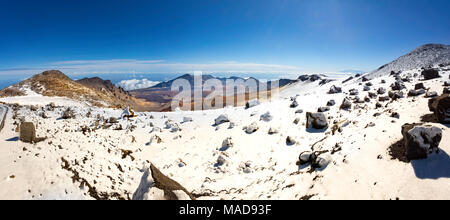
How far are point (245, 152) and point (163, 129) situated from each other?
7907 millimetres

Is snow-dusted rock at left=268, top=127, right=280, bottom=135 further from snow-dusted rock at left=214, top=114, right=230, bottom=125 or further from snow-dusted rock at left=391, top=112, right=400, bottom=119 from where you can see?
snow-dusted rock at left=391, top=112, right=400, bottom=119

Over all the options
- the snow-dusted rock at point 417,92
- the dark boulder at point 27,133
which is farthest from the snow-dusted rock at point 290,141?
the dark boulder at point 27,133

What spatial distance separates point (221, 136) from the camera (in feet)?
41.3

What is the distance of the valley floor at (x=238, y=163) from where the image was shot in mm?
4496

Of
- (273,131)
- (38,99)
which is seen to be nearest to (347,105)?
(273,131)

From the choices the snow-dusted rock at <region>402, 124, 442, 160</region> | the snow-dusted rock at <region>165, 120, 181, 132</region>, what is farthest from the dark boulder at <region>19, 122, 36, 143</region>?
the snow-dusted rock at <region>402, 124, 442, 160</region>

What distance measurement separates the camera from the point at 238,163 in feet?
30.3

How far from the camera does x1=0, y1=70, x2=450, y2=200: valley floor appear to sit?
14.8 feet

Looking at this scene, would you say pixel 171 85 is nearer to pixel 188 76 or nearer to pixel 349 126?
pixel 188 76

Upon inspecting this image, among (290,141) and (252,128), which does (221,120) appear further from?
(290,141)

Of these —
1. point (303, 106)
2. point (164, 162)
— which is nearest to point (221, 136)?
point (164, 162)

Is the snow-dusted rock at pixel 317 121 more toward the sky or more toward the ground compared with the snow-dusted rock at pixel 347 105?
more toward the ground

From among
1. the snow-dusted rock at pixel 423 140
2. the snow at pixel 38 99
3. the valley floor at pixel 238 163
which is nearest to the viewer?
the snow-dusted rock at pixel 423 140

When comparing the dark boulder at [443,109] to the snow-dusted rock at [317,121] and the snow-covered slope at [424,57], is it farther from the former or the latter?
the snow-covered slope at [424,57]
